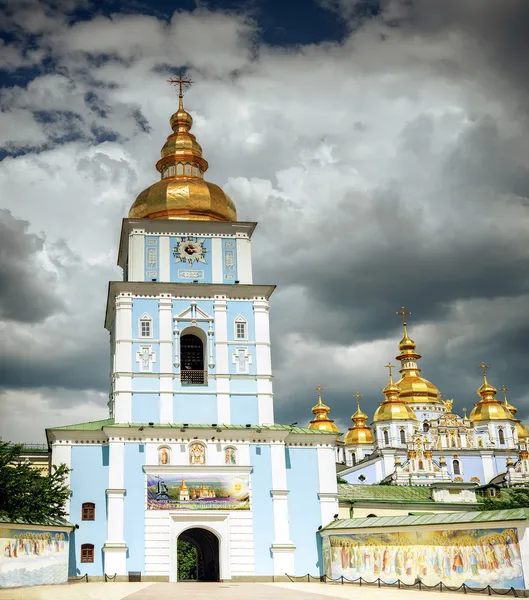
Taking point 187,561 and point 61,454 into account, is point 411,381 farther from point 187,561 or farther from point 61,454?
point 61,454

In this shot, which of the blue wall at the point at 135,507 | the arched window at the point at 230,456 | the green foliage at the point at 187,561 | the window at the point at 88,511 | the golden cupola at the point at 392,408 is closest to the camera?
the blue wall at the point at 135,507

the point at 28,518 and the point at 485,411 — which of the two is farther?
the point at 485,411

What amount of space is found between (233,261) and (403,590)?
622 inches

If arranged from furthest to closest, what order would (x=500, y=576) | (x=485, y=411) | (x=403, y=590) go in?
(x=485, y=411)
(x=403, y=590)
(x=500, y=576)

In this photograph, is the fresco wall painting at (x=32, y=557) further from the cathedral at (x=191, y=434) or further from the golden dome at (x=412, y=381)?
the golden dome at (x=412, y=381)

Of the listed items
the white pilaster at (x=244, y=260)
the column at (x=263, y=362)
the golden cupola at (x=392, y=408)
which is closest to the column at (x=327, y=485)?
the column at (x=263, y=362)

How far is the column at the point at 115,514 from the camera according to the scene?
99.2 feet

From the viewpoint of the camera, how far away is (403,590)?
81.5ft

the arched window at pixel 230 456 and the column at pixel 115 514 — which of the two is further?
the arched window at pixel 230 456

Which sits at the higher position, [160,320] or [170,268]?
[170,268]

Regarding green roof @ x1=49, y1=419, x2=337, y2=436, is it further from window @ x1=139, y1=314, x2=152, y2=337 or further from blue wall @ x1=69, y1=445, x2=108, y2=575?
window @ x1=139, y1=314, x2=152, y2=337

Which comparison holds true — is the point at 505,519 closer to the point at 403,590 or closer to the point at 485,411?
the point at 403,590

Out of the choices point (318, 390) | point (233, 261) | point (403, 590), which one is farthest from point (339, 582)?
point (318, 390)

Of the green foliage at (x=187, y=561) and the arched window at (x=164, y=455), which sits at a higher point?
the arched window at (x=164, y=455)
